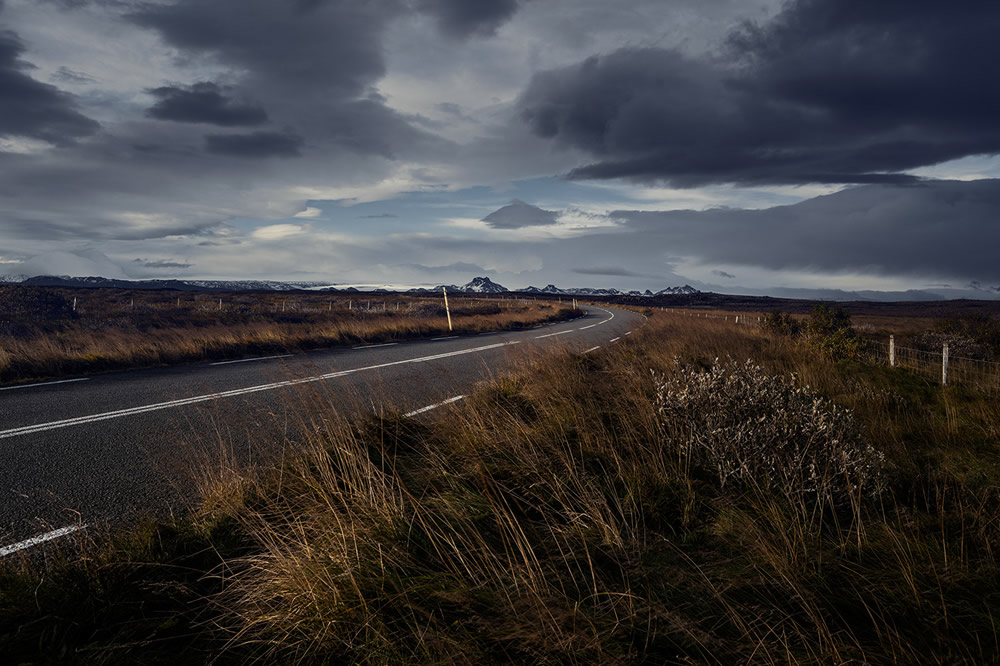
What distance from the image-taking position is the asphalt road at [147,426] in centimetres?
384

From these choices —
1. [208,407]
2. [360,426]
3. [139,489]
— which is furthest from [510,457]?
[208,407]

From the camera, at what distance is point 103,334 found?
1347 cm

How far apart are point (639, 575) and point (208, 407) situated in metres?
6.16

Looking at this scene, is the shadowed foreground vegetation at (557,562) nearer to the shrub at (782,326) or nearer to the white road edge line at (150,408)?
the white road edge line at (150,408)

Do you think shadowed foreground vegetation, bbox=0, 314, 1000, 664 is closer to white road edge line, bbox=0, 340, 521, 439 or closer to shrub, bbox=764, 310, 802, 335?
white road edge line, bbox=0, 340, 521, 439

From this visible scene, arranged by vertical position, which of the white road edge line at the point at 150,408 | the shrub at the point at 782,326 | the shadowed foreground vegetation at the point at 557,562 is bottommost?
the shrub at the point at 782,326

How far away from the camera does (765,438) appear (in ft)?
13.5

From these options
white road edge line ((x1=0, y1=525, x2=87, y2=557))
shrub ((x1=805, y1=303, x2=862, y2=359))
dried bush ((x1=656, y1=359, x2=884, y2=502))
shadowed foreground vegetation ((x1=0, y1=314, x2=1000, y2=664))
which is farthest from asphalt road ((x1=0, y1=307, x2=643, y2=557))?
shrub ((x1=805, y1=303, x2=862, y2=359))

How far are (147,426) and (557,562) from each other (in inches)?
210

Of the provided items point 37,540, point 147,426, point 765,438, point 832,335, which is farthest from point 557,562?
point 832,335

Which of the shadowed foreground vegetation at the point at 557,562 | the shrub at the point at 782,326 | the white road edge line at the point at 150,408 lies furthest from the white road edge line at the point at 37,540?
the shrub at the point at 782,326

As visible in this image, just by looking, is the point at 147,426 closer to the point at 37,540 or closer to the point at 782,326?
the point at 37,540

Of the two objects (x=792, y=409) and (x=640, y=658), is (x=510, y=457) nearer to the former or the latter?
(x=640, y=658)

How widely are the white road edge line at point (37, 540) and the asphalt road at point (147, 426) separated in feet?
0.04
